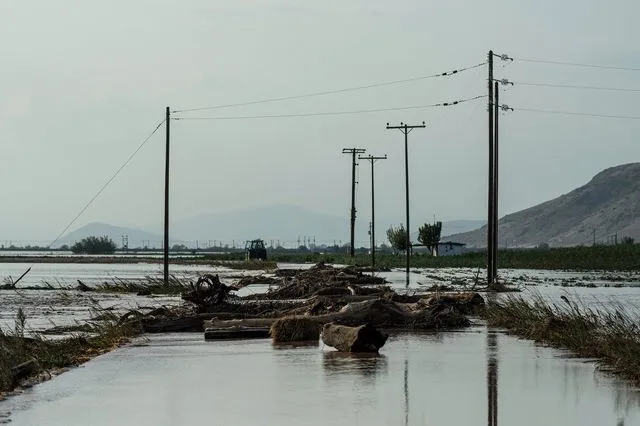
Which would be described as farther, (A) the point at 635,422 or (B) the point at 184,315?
(B) the point at 184,315

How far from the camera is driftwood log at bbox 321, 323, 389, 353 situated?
22.8 meters

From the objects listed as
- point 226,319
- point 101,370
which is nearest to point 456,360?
point 101,370

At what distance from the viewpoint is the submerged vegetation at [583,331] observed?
19969 millimetres

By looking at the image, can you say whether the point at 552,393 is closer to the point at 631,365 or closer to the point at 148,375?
the point at 631,365

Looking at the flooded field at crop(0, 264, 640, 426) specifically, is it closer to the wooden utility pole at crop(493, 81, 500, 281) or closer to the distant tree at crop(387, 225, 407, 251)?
the wooden utility pole at crop(493, 81, 500, 281)

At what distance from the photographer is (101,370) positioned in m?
20.6

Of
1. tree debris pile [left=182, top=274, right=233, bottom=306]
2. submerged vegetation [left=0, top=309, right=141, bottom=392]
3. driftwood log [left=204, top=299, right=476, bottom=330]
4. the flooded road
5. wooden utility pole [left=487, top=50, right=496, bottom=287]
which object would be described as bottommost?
the flooded road

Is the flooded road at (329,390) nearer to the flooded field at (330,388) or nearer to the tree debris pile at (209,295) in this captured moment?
the flooded field at (330,388)

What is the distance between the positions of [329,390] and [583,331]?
8.35 m

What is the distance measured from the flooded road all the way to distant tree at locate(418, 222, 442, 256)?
143 m

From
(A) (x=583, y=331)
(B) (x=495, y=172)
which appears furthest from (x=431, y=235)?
(A) (x=583, y=331)

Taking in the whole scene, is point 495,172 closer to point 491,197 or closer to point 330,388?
point 491,197

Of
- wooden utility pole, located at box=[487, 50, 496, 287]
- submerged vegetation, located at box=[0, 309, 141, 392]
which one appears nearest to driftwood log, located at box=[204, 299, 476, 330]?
submerged vegetation, located at box=[0, 309, 141, 392]

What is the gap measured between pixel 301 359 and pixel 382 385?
435 cm
